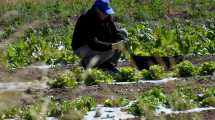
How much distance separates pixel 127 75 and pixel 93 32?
2.58 ft

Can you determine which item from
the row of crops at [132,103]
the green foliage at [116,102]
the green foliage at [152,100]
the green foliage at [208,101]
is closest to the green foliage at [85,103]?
the row of crops at [132,103]

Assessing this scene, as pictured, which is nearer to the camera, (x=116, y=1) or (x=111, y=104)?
(x=111, y=104)

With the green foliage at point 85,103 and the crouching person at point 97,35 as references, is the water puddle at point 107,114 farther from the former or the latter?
the crouching person at point 97,35

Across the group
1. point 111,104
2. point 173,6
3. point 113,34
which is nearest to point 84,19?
point 113,34

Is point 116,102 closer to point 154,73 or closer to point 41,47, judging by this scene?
point 154,73

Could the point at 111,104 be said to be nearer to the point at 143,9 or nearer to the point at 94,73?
the point at 94,73

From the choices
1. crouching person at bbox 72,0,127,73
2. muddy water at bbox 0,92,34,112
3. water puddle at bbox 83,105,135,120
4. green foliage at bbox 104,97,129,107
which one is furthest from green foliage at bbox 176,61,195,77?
muddy water at bbox 0,92,34,112

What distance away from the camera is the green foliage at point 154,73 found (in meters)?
8.65

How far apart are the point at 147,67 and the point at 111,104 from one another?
2.55 m

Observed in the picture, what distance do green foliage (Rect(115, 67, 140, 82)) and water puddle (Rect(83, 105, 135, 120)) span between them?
5.80 ft

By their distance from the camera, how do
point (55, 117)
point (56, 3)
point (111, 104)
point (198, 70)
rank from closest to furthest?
point (55, 117)
point (111, 104)
point (198, 70)
point (56, 3)

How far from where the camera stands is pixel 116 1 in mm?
17781

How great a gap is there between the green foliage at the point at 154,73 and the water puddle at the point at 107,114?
5.92 ft

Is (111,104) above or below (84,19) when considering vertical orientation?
below
